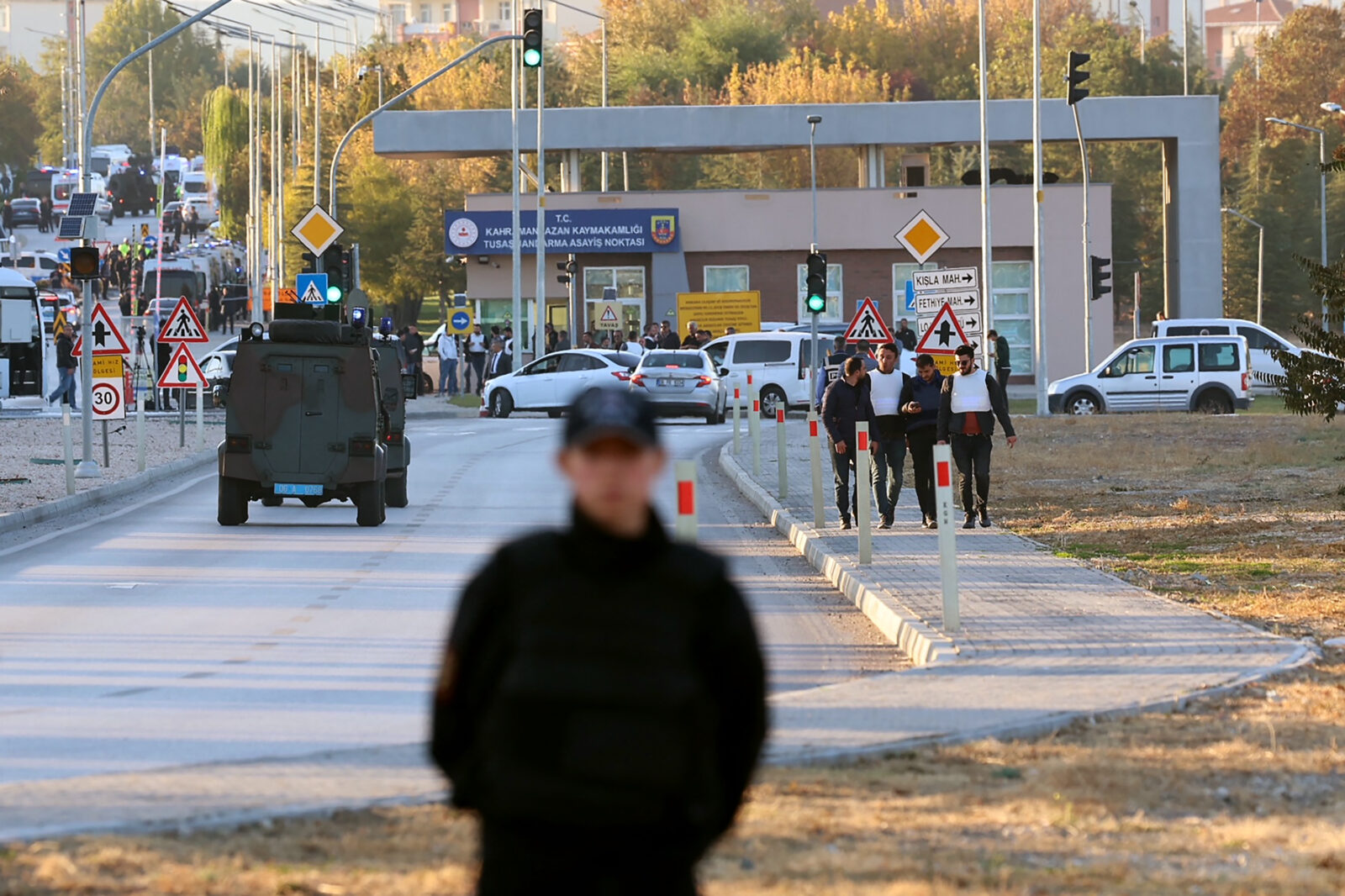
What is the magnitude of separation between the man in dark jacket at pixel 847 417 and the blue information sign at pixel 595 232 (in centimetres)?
4056

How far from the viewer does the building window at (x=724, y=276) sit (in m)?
61.0

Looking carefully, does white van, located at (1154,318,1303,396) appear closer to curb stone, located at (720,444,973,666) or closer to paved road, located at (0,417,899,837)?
paved road, located at (0,417,899,837)

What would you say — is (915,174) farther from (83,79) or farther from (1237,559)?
(1237,559)

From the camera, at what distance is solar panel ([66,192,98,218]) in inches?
1029

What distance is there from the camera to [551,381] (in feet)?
145

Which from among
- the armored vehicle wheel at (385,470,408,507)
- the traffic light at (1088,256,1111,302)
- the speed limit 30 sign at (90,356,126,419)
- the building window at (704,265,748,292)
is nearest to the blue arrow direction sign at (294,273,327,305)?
the speed limit 30 sign at (90,356,126,419)

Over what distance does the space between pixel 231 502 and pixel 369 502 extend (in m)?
1.41

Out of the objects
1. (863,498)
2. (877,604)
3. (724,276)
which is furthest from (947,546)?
(724,276)

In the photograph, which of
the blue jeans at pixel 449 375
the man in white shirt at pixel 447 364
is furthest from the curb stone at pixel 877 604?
the blue jeans at pixel 449 375

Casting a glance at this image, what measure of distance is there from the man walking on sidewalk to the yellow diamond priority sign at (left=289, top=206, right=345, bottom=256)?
1395cm

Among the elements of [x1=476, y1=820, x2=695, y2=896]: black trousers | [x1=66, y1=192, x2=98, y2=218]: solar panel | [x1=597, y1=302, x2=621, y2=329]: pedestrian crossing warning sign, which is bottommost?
Answer: [x1=476, y1=820, x2=695, y2=896]: black trousers

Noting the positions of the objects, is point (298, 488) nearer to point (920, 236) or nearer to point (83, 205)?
point (920, 236)

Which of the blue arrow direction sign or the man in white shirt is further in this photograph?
the man in white shirt

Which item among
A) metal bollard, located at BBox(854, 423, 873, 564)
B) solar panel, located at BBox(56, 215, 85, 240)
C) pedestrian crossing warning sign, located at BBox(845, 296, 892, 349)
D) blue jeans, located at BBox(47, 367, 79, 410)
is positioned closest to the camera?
metal bollard, located at BBox(854, 423, 873, 564)
